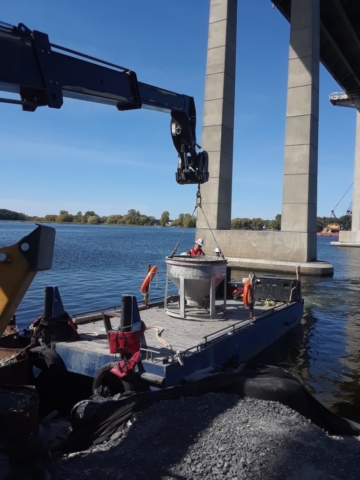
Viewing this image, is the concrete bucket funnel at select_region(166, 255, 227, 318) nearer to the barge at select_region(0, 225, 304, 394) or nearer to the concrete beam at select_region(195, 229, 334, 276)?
the barge at select_region(0, 225, 304, 394)

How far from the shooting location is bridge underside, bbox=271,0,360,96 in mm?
36219

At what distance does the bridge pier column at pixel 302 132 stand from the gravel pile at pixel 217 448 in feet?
77.6

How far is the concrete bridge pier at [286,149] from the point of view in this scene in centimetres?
2783

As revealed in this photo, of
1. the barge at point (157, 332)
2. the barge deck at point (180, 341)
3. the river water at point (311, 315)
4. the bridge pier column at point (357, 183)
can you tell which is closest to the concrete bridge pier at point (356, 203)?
the bridge pier column at point (357, 183)

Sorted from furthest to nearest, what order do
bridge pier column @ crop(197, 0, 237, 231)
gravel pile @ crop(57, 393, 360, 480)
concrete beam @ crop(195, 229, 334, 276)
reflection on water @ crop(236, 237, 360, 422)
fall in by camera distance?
bridge pier column @ crop(197, 0, 237, 231) < concrete beam @ crop(195, 229, 334, 276) < reflection on water @ crop(236, 237, 360, 422) < gravel pile @ crop(57, 393, 360, 480)

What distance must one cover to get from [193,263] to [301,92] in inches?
912

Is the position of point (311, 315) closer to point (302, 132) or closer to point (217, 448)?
point (217, 448)

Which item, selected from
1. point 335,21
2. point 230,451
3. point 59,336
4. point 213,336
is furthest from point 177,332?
point 335,21

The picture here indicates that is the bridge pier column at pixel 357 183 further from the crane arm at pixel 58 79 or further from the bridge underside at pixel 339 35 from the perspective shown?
the crane arm at pixel 58 79

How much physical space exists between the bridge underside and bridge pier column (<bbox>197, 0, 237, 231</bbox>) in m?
7.78

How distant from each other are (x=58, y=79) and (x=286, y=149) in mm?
24893

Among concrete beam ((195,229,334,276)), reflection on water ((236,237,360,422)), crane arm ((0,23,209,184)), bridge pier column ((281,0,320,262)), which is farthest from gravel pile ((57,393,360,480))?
bridge pier column ((281,0,320,262))

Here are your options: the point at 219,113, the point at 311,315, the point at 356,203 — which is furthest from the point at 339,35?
the point at 311,315

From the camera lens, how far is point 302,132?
2809 cm
